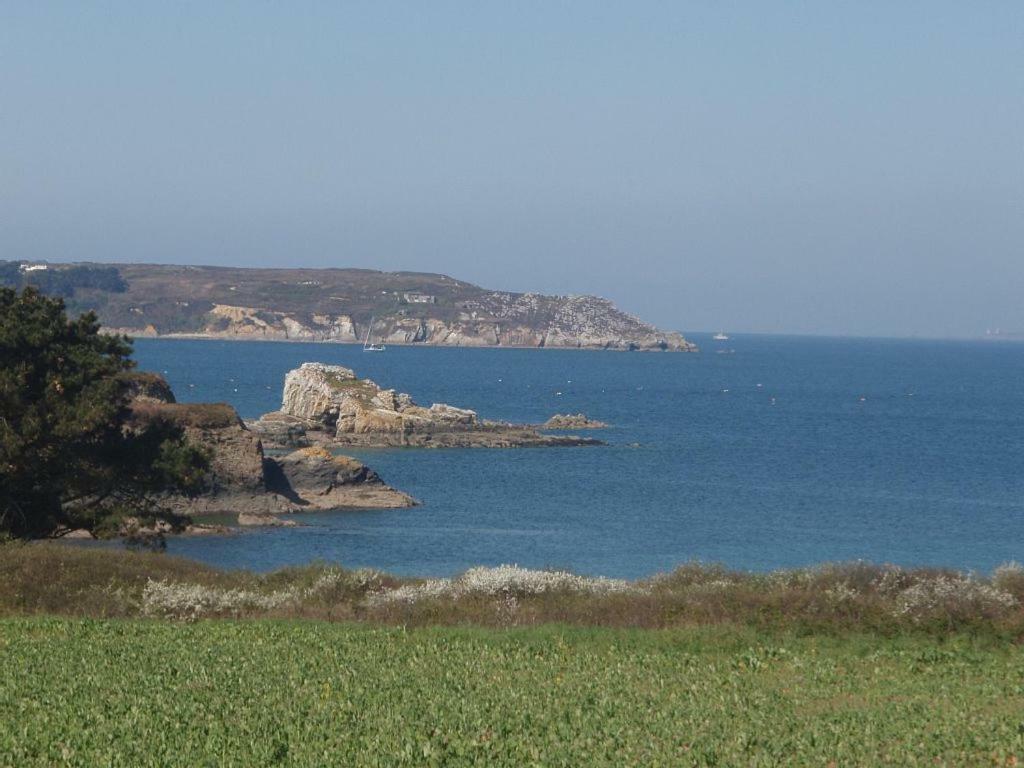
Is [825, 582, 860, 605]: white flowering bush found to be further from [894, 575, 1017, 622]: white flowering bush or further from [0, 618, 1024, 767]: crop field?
[0, 618, 1024, 767]: crop field

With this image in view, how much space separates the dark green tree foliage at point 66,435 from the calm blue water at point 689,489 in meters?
9.99

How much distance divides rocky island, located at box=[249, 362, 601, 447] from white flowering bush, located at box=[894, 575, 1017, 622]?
57275mm

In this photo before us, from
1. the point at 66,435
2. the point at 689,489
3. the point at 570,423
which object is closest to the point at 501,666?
the point at 66,435

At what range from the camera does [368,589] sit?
20.1 m

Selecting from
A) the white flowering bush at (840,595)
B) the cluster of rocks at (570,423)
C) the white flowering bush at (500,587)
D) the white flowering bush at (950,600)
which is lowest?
the cluster of rocks at (570,423)

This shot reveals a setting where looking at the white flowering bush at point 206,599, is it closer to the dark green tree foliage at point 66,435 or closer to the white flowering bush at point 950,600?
the dark green tree foliage at point 66,435

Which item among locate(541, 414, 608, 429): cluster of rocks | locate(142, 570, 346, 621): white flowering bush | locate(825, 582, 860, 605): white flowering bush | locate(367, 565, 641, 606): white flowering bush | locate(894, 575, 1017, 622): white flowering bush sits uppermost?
locate(894, 575, 1017, 622): white flowering bush

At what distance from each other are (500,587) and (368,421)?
57007mm

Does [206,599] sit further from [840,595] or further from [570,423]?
[570,423]

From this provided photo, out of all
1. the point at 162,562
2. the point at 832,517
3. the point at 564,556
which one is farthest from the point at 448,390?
the point at 162,562

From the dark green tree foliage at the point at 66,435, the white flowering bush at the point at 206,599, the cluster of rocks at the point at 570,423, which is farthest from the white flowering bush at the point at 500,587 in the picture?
the cluster of rocks at the point at 570,423

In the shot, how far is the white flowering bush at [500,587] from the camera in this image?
62.8 feet

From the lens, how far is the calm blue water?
4112 cm

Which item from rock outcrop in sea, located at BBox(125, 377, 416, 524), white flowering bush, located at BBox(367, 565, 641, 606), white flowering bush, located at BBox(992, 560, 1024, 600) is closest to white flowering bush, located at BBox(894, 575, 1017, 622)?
white flowering bush, located at BBox(992, 560, 1024, 600)
